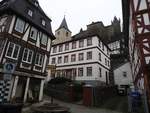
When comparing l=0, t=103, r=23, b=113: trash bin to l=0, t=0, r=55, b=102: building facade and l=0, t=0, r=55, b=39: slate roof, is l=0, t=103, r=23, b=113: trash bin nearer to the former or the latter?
l=0, t=0, r=55, b=102: building facade

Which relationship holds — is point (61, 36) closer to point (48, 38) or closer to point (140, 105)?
point (48, 38)

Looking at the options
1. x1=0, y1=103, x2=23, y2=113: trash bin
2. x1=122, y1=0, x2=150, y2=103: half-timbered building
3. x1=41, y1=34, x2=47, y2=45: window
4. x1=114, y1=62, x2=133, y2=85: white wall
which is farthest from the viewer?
x1=114, y1=62, x2=133, y2=85: white wall

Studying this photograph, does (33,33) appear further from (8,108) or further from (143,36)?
(143,36)

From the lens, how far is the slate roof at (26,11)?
1426 cm

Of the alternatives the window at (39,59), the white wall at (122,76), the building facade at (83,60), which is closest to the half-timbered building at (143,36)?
the window at (39,59)

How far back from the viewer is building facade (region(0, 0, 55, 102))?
532 inches

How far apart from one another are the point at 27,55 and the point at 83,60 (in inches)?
502

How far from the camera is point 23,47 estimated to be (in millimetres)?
15234

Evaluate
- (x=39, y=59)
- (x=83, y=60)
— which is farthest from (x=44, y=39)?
(x=83, y=60)

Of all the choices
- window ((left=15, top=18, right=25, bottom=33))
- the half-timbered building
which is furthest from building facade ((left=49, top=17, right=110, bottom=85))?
the half-timbered building

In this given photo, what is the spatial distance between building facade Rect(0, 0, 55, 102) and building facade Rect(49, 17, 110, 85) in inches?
360

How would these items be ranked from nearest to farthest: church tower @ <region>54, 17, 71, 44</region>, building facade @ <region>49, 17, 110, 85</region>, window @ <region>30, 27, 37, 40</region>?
window @ <region>30, 27, 37, 40</region>
building facade @ <region>49, 17, 110, 85</region>
church tower @ <region>54, 17, 71, 44</region>

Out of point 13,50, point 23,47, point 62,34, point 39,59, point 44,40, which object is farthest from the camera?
point 62,34

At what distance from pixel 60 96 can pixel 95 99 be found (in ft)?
20.7
